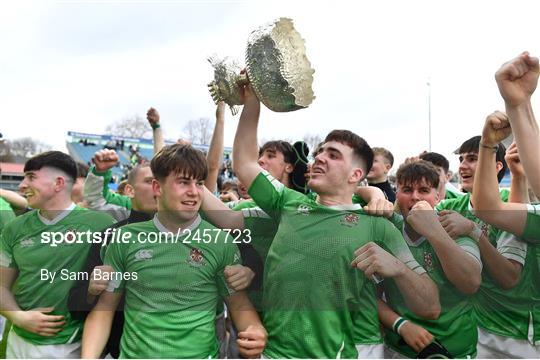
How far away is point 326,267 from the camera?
6.13ft

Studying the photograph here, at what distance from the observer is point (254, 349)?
180 centimetres

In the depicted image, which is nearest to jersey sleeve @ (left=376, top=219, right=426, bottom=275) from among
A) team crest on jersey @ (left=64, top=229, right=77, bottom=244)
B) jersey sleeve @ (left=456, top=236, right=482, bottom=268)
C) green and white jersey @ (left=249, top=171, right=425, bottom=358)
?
green and white jersey @ (left=249, top=171, right=425, bottom=358)

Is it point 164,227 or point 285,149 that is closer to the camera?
point 164,227

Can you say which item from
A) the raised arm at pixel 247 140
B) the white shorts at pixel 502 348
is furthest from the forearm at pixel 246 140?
the white shorts at pixel 502 348

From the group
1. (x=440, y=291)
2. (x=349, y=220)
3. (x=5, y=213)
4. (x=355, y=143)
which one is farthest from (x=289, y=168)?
(x=5, y=213)

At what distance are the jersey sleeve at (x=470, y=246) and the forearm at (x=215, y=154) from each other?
1199 mm

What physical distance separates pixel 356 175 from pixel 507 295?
2.76 feet

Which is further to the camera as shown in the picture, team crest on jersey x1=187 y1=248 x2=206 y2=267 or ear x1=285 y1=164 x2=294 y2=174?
ear x1=285 y1=164 x2=294 y2=174

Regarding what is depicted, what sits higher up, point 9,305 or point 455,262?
point 455,262

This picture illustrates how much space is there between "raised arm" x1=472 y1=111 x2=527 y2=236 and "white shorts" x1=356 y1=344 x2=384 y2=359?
0.68 meters

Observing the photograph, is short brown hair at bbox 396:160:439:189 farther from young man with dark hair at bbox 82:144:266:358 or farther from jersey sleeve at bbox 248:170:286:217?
young man with dark hair at bbox 82:144:266:358

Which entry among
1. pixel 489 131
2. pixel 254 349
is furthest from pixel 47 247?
pixel 489 131

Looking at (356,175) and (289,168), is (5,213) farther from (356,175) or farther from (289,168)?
(356,175)

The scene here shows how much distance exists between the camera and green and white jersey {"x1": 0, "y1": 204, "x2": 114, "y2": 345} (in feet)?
6.64
